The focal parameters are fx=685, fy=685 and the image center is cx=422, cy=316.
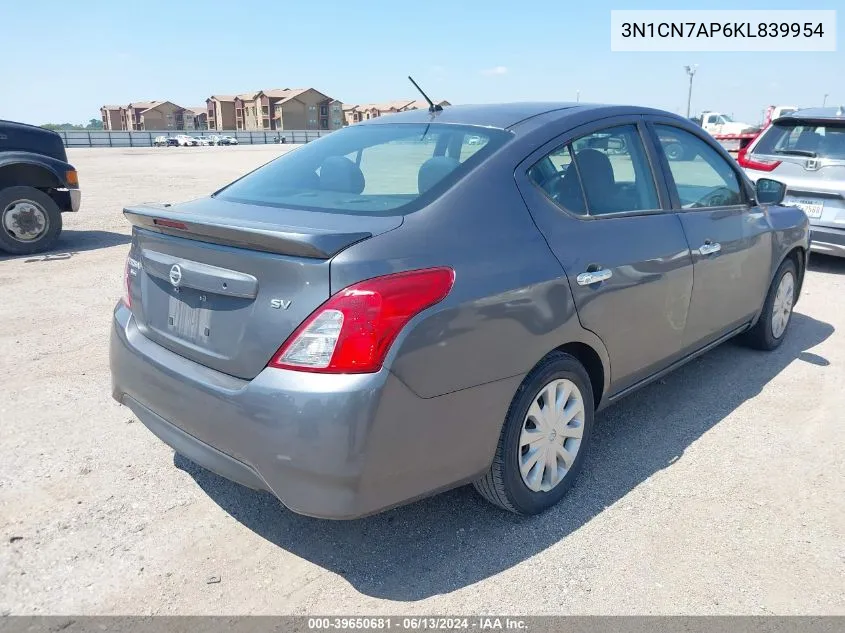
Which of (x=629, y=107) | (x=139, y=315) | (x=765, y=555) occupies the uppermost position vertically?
(x=629, y=107)

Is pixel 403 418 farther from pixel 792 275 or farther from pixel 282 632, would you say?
pixel 792 275

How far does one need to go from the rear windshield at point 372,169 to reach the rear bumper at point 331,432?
744 mm

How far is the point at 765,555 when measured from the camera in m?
2.73

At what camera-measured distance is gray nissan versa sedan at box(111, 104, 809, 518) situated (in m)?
2.24

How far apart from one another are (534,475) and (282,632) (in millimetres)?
1181

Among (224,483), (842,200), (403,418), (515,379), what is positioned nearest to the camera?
(403,418)

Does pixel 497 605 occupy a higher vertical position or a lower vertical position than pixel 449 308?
lower

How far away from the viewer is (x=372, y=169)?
3.18 meters

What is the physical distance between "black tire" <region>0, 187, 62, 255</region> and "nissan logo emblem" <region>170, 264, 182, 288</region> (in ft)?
23.2

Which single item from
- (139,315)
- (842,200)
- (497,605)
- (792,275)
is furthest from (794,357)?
(139,315)

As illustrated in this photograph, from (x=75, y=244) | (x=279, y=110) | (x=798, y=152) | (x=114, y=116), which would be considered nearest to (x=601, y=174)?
(x=798, y=152)

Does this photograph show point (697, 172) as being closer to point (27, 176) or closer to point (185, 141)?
point (27, 176)

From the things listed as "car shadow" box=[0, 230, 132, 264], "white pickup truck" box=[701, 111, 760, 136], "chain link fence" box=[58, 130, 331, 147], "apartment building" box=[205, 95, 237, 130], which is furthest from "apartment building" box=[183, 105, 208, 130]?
"car shadow" box=[0, 230, 132, 264]

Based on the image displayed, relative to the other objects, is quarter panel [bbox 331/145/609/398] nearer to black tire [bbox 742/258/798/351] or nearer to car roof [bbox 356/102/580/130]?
car roof [bbox 356/102/580/130]
